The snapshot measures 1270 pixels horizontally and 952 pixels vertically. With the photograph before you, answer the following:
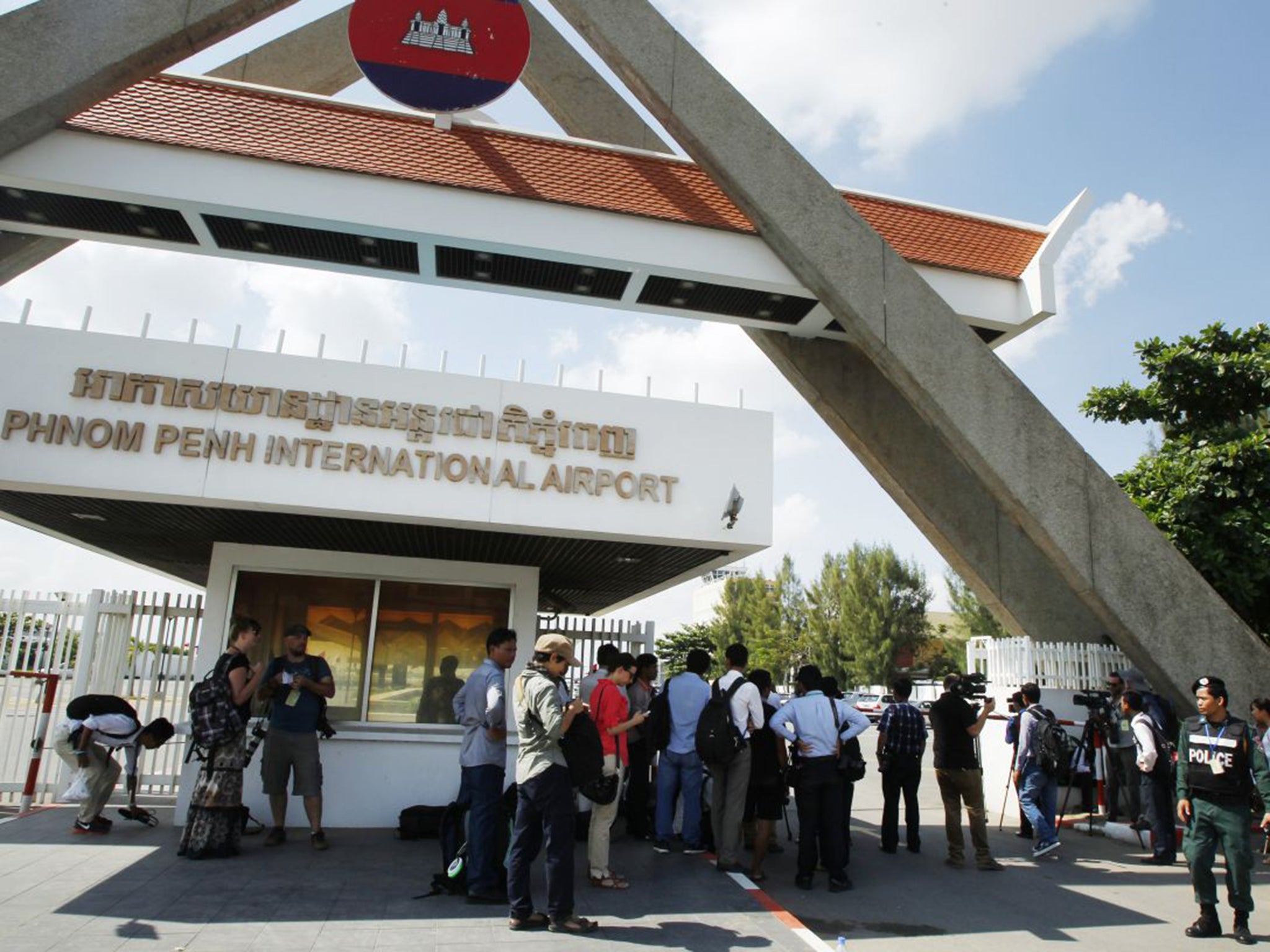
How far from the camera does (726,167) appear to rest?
426 inches

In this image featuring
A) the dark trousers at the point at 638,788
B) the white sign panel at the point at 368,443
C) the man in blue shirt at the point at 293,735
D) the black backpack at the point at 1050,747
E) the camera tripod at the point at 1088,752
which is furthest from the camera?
the camera tripod at the point at 1088,752

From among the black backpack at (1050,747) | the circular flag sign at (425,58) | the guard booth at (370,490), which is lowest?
the black backpack at (1050,747)

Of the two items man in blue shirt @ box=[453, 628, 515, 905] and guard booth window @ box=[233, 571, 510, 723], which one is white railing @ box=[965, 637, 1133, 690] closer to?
guard booth window @ box=[233, 571, 510, 723]

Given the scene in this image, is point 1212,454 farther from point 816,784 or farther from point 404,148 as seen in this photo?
point 404,148

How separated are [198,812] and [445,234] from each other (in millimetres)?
6372

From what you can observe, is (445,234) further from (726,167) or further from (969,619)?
(969,619)

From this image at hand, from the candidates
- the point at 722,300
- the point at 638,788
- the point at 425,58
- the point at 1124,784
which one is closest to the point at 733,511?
the point at 638,788

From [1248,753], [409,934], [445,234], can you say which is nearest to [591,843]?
[409,934]

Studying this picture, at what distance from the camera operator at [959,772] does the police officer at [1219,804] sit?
77.5 inches

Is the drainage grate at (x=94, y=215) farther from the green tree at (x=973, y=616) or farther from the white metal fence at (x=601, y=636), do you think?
the green tree at (x=973, y=616)

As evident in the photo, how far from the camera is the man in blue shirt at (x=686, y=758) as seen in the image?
8531mm

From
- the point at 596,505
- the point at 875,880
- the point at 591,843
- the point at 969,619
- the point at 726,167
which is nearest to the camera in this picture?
the point at 591,843

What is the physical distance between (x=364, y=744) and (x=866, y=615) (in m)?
48.6

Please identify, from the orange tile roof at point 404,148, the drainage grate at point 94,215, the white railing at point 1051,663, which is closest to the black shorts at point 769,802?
the white railing at point 1051,663
